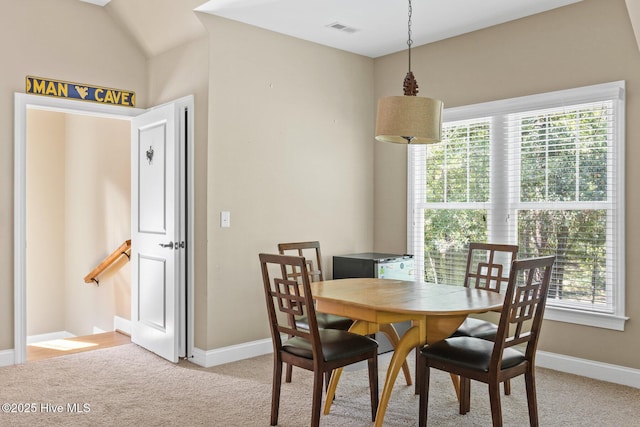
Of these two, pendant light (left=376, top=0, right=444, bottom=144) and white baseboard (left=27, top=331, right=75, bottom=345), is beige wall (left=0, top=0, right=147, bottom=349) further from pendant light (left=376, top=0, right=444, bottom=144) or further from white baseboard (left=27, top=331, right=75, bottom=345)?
white baseboard (left=27, top=331, right=75, bottom=345)

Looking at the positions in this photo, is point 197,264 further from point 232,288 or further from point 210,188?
point 210,188

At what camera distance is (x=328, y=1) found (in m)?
3.97

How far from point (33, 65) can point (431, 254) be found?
3.60 meters

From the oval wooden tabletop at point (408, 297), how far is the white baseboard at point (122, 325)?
2851mm

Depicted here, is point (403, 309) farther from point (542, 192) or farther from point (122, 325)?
point (122, 325)

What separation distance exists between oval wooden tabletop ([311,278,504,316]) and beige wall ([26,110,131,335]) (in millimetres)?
3456

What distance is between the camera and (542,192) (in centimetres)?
422

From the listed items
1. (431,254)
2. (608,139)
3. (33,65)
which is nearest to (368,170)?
(431,254)

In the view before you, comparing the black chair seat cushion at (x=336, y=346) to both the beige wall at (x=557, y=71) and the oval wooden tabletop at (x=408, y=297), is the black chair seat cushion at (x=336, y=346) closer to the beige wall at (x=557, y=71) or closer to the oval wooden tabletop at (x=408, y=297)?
the oval wooden tabletop at (x=408, y=297)

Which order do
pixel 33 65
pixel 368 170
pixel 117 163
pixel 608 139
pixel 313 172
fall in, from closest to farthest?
pixel 608 139 < pixel 33 65 < pixel 313 172 < pixel 368 170 < pixel 117 163

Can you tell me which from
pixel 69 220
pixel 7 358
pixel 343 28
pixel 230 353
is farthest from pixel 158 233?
pixel 69 220

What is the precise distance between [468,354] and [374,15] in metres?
2.69

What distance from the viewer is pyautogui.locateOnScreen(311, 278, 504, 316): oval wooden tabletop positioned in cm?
278

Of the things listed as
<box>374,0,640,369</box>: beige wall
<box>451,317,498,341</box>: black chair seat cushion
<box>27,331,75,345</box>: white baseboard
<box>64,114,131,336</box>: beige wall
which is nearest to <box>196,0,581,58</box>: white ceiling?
<box>374,0,640,369</box>: beige wall
